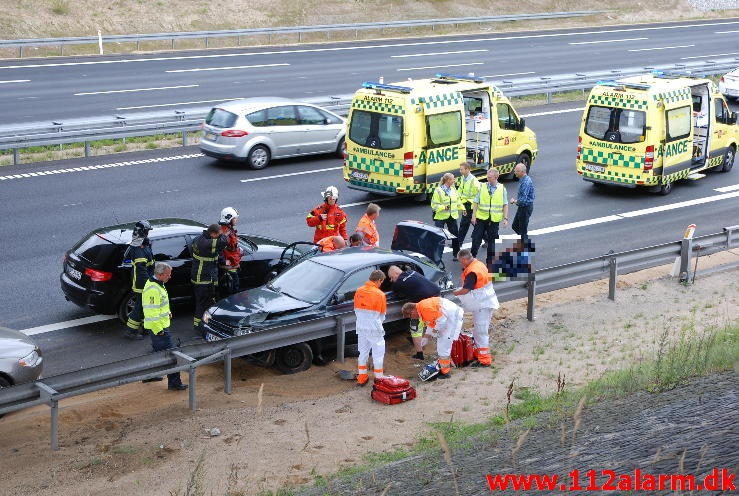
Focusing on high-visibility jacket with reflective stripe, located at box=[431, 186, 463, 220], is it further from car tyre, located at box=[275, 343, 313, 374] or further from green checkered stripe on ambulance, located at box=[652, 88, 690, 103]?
green checkered stripe on ambulance, located at box=[652, 88, 690, 103]

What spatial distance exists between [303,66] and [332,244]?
24175mm

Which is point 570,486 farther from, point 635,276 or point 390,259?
point 635,276

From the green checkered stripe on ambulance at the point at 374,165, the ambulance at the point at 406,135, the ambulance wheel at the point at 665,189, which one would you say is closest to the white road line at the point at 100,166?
the ambulance at the point at 406,135

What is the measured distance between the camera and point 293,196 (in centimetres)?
2205

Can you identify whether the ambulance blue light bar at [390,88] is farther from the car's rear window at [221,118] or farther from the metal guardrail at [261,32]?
the metal guardrail at [261,32]

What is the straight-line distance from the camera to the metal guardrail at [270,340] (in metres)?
10.7

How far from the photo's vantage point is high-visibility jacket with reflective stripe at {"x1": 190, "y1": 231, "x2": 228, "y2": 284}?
1395cm

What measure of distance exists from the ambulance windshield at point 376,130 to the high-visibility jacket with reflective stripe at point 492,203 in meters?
3.55

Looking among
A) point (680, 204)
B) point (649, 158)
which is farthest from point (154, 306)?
point (680, 204)

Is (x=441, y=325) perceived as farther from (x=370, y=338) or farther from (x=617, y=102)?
(x=617, y=102)

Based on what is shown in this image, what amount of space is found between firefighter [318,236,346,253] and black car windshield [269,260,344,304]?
0.81m

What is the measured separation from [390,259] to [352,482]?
16.0ft

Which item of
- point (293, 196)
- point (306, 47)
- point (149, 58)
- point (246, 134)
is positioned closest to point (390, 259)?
point (293, 196)

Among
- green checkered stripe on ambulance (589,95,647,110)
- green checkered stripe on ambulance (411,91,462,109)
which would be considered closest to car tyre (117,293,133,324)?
green checkered stripe on ambulance (411,91,462,109)
